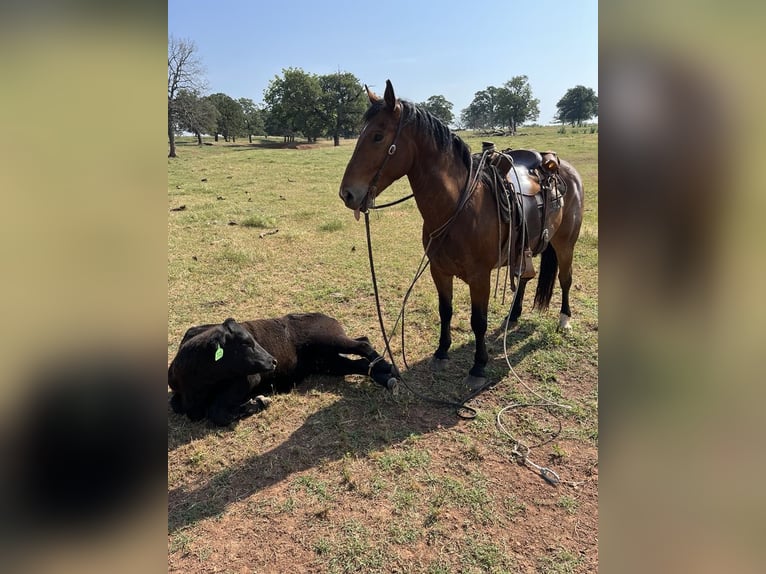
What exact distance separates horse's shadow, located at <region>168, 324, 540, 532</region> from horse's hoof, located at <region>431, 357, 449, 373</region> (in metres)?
0.06

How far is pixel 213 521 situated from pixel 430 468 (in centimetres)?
145

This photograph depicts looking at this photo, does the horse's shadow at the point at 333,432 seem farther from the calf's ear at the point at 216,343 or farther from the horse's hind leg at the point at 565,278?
the horse's hind leg at the point at 565,278

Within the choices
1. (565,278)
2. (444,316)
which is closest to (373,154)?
(444,316)

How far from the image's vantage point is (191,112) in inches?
1411

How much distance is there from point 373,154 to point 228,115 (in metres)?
64.0

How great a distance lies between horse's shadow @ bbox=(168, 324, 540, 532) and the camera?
2.97 m

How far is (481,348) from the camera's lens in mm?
4172

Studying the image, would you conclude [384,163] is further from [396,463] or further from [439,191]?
[396,463]

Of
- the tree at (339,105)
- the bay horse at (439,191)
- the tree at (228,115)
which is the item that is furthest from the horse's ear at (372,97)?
the tree at (228,115)

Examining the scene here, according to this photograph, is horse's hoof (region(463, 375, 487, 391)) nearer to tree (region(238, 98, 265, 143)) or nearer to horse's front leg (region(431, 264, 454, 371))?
horse's front leg (region(431, 264, 454, 371))

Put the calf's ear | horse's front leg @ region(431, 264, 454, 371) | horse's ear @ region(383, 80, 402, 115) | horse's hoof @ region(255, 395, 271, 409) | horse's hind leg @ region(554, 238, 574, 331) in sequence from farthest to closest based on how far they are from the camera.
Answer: horse's hind leg @ region(554, 238, 574, 331) < horse's front leg @ region(431, 264, 454, 371) < horse's hoof @ region(255, 395, 271, 409) < the calf's ear < horse's ear @ region(383, 80, 402, 115)

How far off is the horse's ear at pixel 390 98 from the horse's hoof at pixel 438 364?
95.9 inches

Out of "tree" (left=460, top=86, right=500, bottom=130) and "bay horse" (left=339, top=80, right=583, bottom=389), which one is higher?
"tree" (left=460, top=86, right=500, bottom=130)
